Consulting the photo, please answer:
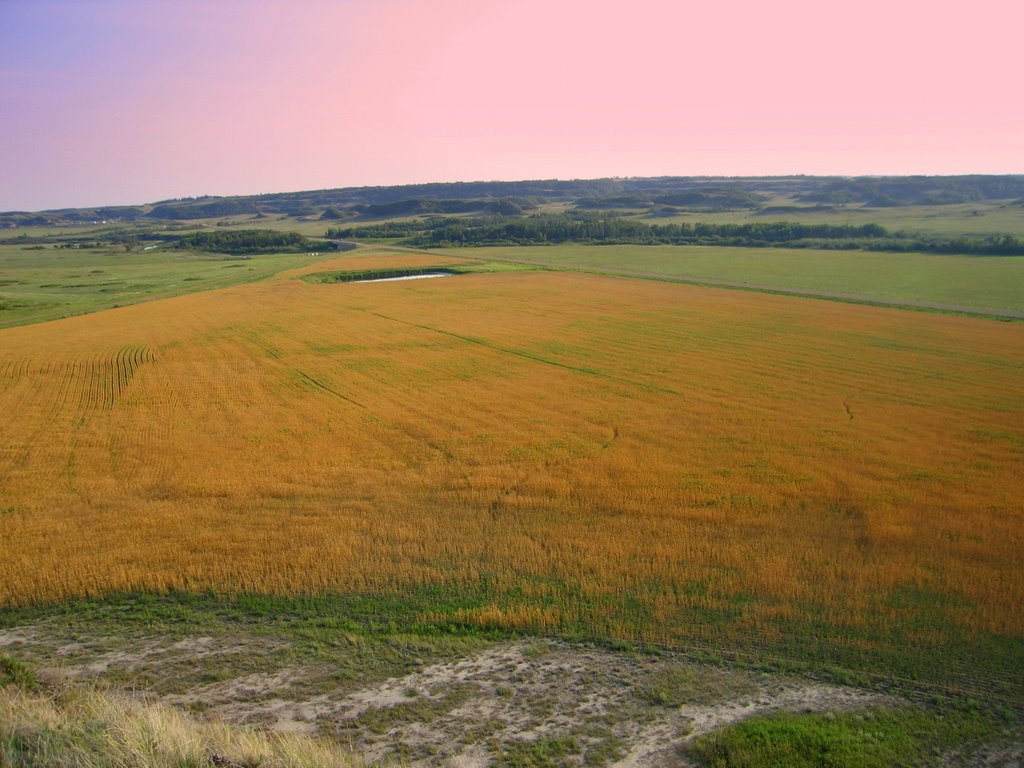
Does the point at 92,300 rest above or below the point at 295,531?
above

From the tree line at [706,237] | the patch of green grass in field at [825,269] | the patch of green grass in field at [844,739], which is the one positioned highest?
the tree line at [706,237]

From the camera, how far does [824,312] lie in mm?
52719

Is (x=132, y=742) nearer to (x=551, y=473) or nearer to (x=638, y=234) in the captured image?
(x=551, y=473)

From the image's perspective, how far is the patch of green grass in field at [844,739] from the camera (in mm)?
9422

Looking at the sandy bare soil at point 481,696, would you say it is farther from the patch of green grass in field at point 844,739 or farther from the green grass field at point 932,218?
the green grass field at point 932,218

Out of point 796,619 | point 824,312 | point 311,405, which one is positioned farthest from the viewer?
point 824,312

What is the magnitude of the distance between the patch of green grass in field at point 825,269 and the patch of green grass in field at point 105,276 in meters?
37.6

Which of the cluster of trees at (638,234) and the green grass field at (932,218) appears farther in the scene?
the green grass field at (932,218)

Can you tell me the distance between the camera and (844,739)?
9781mm

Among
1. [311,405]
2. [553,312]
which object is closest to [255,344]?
[311,405]

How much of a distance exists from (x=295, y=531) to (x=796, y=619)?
12.2m

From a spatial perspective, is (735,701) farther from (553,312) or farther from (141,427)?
(553,312)

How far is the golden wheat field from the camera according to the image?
47.1 ft

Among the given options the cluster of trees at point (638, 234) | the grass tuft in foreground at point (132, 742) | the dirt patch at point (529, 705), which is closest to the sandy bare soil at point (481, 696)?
the dirt patch at point (529, 705)
